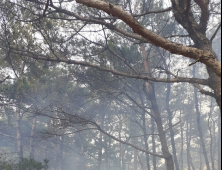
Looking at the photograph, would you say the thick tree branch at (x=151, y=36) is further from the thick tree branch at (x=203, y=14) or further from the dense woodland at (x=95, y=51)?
the thick tree branch at (x=203, y=14)

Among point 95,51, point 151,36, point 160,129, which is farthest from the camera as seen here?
point 160,129

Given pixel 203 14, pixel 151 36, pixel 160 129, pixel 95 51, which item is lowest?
pixel 151 36

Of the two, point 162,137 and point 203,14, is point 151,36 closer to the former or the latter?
point 203,14

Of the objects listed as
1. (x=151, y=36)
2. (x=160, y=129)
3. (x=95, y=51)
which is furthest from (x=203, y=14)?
(x=160, y=129)

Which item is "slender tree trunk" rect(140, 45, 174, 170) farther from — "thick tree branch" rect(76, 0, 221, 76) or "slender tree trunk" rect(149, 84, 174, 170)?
"thick tree branch" rect(76, 0, 221, 76)

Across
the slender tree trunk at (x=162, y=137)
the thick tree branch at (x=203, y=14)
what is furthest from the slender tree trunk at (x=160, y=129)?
the thick tree branch at (x=203, y=14)

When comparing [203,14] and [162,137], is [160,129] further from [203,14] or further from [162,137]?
[203,14]

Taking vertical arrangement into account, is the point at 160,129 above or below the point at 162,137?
above

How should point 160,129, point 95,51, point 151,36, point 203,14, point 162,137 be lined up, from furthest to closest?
point 160,129, point 162,137, point 95,51, point 203,14, point 151,36

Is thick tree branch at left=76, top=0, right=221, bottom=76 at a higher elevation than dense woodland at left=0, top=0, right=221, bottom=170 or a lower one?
lower

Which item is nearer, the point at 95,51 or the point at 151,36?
the point at 151,36

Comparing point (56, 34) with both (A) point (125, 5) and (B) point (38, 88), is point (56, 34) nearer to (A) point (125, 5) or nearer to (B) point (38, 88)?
(A) point (125, 5)

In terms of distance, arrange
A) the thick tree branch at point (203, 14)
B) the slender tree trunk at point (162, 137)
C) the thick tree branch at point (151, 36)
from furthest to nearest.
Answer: the slender tree trunk at point (162, 137) < the thick tree branch at point (203, 14) < the thick tree branch at point (151, 36)

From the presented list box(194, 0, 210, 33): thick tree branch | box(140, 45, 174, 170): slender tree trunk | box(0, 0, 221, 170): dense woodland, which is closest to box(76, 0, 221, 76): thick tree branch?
box(0, 0, 221, 170): dense woodland
